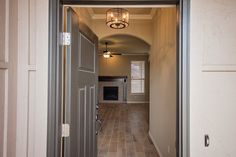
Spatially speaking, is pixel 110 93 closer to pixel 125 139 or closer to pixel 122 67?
pixel 122 67

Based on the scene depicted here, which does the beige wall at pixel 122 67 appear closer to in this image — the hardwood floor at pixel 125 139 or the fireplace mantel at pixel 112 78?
the fireplace mantel at pixel 112 78

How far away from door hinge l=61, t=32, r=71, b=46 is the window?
1070 centimetres

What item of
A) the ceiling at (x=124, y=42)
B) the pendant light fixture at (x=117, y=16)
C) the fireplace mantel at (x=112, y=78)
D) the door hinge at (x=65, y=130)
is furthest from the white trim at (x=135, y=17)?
the fireplace mantel at (x=112, y=78)

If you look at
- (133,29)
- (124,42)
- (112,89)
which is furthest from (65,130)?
(112,89)

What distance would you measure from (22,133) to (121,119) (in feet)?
20.5

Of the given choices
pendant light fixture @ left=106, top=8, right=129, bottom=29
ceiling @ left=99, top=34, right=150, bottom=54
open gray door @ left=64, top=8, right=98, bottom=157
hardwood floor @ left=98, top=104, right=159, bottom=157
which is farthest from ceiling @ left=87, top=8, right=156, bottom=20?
hardwood floor @ left=98, top=104, right=159, bottom=157

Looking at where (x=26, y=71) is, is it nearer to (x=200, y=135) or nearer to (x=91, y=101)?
(x=91, y=101)

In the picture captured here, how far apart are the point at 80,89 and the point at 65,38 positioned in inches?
22.2

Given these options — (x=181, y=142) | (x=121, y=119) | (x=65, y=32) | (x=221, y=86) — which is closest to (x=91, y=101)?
(x=65, y=32)

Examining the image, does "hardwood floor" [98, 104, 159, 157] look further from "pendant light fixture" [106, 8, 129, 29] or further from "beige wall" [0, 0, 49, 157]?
"beige wall" [0, 0, 49, 157]

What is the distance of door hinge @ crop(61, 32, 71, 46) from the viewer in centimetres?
166

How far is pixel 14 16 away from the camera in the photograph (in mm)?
1524

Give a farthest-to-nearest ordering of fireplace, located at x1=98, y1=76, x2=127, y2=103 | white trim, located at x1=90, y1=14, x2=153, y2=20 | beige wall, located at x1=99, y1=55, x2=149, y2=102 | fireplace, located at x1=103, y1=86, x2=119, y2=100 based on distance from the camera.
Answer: fireplace, located at x1=103, y1=86, x2=119, y2=100 → fireplace, located at x1=98, y1=76, x2=127, y2=103 → beige wall, located at x1=99, y1=55, x2=149, y2=102 → white trim, located at x1=90, y1=14, x2=153, y2=20

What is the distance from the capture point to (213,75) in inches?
62.1
